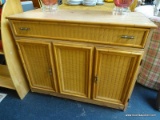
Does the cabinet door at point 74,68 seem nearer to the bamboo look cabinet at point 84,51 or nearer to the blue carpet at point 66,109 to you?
the bamboo look cabinet at point 84,51

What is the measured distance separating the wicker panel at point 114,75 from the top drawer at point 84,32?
0.10 meters

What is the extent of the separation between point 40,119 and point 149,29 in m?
1.13

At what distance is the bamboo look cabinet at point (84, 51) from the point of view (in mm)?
779

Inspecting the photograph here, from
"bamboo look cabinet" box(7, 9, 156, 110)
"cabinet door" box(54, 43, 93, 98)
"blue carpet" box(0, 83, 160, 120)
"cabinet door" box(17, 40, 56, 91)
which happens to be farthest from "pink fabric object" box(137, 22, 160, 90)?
"cabinet door" box(17, 40, 56, 91)

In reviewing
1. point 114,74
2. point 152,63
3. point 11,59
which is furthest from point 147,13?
point 11,59

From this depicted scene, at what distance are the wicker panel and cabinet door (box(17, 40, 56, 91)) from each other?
0.42m

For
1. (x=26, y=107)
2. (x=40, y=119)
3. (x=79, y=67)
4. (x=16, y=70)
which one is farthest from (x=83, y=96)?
(x=16, y=70)

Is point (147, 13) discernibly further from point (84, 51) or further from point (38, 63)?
point (38, 63)

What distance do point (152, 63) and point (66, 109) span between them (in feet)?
3.15

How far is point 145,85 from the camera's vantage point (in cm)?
137

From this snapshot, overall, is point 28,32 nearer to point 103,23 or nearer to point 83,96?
point 103,23

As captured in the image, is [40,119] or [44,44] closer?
[44,44]

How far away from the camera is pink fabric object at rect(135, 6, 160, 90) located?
1.08m

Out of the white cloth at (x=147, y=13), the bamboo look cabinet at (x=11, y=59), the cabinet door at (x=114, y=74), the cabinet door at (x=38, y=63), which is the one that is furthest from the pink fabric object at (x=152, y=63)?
the bamboo look cabinet at (x=11, y=59)
